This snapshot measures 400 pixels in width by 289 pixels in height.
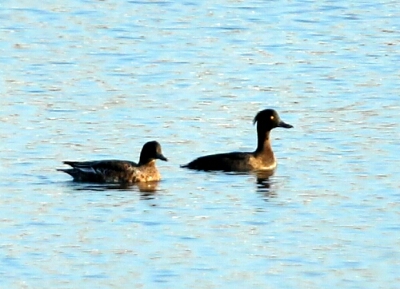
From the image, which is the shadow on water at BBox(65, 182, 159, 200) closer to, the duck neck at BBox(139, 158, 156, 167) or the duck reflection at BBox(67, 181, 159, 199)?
the duck reflection at BBox(67, 181, 159, 199)

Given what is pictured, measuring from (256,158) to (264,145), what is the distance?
1.50 ft

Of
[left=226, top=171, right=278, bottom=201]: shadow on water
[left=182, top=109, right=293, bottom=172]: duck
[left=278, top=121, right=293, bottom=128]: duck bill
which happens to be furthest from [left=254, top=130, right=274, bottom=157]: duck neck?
[left=226, top=171, right=278, bottom=201]: shadow on water

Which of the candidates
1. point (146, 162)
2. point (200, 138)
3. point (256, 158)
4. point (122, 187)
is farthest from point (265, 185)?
point (200, 138)

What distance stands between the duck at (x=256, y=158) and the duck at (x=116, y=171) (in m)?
0.62

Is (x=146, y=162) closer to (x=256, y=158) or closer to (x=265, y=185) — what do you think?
(x=265, y=185)

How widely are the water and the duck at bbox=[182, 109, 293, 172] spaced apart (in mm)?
188

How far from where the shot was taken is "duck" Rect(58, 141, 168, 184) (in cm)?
1988

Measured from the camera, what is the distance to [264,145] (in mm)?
21609

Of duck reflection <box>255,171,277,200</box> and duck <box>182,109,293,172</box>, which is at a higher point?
duck <box>182,109,293,172</box>

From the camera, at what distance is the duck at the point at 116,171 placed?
19875mm

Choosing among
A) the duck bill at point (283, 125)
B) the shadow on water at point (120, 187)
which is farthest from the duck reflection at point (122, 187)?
the duck bill at point (283, 125)

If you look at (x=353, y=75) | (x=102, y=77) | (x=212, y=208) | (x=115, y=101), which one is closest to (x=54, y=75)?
(x=102, y=77)

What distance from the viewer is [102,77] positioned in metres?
27.0

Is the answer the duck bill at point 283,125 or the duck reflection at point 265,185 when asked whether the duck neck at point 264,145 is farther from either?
the duck reflection at point 265,185
